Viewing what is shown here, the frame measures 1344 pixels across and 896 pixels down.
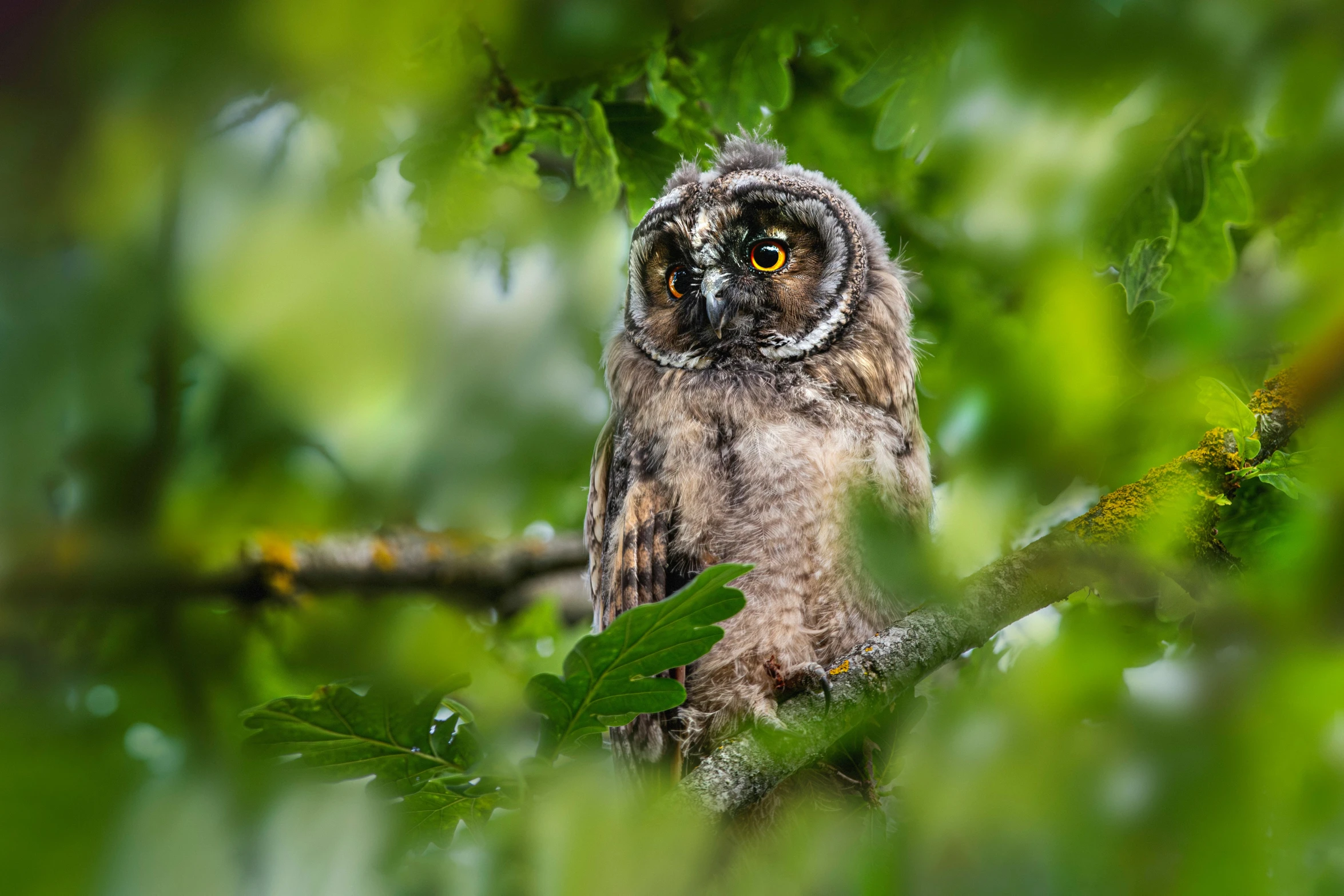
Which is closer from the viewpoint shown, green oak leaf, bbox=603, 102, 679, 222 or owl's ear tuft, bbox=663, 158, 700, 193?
green oak leaf, bbox=603, 102, 679, 222

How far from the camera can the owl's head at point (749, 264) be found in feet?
9.53

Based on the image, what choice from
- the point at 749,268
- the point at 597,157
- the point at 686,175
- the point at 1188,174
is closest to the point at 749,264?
the point at 749,268

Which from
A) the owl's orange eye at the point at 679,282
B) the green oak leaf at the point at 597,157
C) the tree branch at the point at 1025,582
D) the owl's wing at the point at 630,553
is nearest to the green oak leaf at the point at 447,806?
the tree branch at the point at 1025,582

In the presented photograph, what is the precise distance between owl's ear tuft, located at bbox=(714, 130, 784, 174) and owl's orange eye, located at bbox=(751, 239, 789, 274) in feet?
0.83

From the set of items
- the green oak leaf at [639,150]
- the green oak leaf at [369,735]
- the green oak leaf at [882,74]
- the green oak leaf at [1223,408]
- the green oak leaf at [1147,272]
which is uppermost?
the green oak leaf at [639,150]

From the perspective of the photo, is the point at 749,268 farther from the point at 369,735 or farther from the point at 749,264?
the point at 369,735

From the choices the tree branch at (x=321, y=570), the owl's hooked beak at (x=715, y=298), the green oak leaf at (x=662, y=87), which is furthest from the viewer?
the owl's hooked beak at (x=715, y=298)

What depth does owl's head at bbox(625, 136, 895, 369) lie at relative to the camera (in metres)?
2.91

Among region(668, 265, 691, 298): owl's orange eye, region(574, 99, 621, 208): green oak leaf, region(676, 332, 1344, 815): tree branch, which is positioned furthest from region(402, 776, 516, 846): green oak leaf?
region(668, 265, 691, 298): owl's orange eye

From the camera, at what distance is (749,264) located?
3.00 metres

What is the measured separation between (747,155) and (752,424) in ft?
3.28

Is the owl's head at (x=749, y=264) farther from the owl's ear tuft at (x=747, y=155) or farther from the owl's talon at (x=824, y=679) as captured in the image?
the owl's talon at (x=824, y=679)

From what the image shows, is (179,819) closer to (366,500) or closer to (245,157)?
(245,157)

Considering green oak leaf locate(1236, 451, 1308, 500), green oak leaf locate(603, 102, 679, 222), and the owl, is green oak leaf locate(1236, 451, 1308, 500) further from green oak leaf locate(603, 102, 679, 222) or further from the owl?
green oak leaf locate(603, 102, 679, 222)
